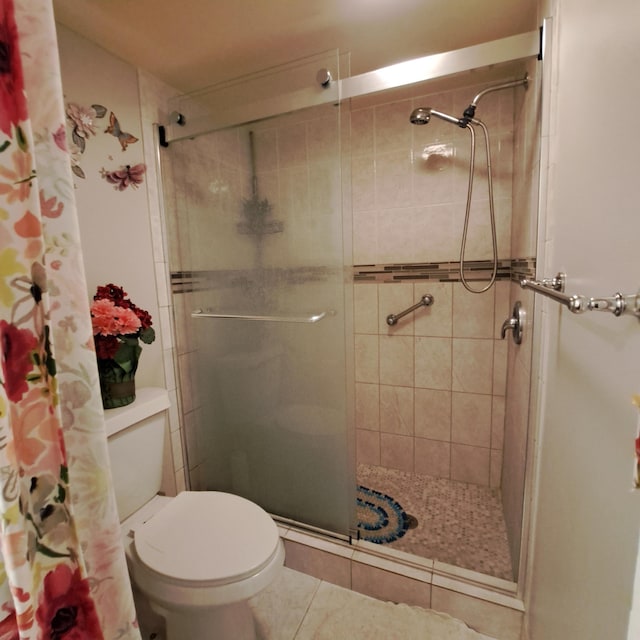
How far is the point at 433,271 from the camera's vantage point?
74.8 inches

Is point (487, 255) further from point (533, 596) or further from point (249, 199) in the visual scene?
point (533, 596)

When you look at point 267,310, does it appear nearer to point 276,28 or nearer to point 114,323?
point 114,323

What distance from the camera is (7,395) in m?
0.52

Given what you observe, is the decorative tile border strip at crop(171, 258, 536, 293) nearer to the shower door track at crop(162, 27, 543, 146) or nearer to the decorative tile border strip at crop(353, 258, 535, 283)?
the decorative tile border strip at crop(353, 258, 535, 283)

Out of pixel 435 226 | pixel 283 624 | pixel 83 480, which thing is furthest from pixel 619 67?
pixel 283 624

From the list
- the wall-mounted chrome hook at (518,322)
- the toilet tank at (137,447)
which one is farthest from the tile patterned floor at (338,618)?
the wall-mounted chrome hook at (518,322)

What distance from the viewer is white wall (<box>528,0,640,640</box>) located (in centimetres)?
49

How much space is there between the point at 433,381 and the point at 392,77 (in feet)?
4.88

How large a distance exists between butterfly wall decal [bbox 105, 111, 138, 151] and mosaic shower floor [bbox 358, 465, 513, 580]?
6.81 ft

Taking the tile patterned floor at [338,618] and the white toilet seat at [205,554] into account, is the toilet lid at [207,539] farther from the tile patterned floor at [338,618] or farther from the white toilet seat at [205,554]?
the tile patterned floor at [338,618]

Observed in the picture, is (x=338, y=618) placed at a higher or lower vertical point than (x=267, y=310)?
lower

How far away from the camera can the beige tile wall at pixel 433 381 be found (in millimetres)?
1858

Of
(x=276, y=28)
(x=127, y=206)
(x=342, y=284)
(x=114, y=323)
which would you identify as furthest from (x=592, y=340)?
(x=127, y=206)

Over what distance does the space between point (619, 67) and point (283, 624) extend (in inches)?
71.0
